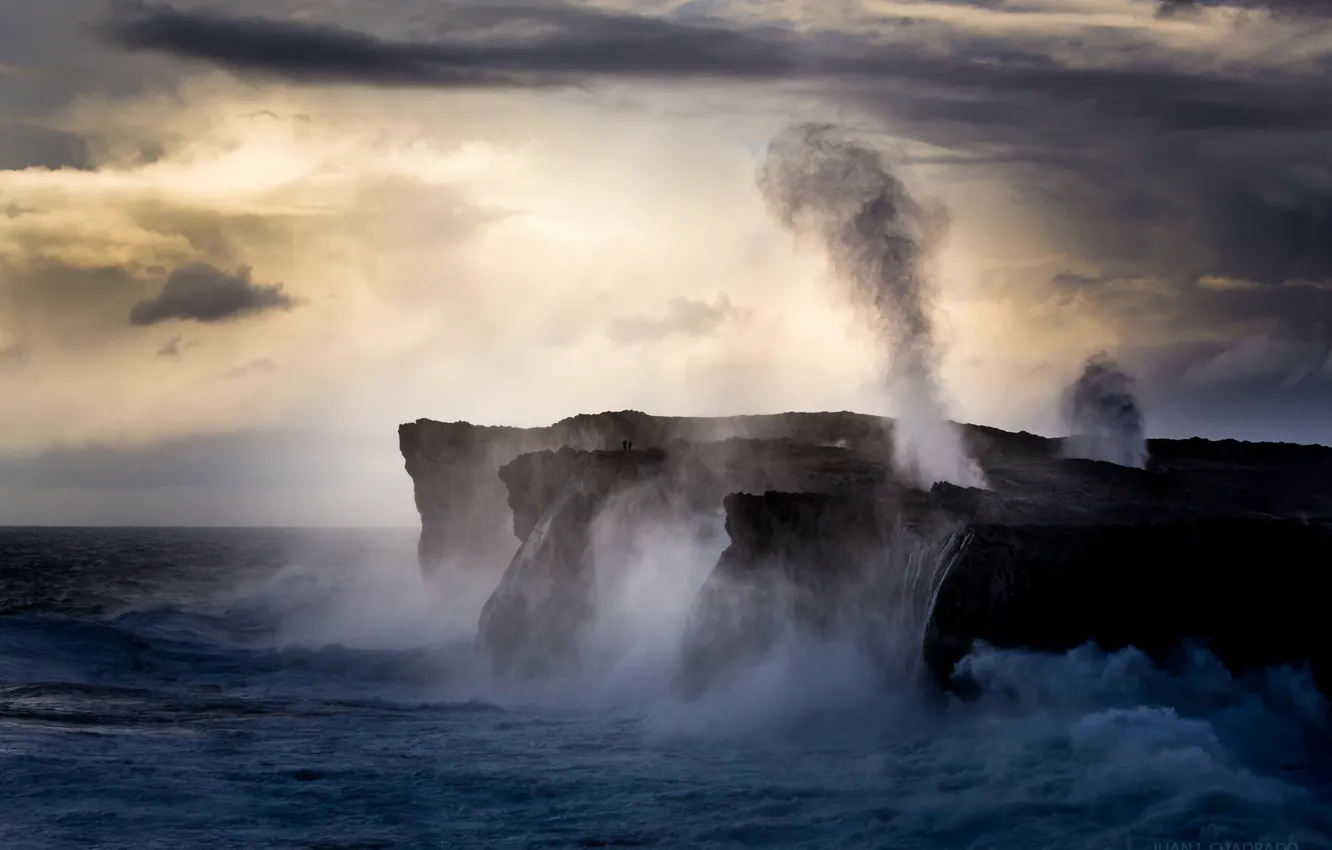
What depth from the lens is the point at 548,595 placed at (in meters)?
34.3

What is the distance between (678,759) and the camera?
22875mm

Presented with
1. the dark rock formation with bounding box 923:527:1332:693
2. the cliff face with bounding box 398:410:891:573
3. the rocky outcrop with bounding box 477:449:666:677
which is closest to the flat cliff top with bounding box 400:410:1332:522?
the cliff face with bounding box 398:410:891:573

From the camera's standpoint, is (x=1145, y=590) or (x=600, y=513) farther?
(x=600, y=513)

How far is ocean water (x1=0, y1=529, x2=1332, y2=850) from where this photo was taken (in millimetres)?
18609

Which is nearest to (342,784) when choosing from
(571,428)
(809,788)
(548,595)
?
(809,788)

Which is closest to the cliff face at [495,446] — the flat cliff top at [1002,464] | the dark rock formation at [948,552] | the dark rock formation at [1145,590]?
the flat cliff top at [1002,464]

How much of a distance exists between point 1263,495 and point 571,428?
2540 centimetres

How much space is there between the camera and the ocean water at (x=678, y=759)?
18609 mm

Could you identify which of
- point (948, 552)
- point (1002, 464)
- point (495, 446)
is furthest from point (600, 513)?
point (495, 446)

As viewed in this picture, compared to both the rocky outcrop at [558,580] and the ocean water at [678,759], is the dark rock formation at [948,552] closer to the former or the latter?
the rocky outcrop at [558,580]

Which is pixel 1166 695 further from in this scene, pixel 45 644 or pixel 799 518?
pixel 45 644

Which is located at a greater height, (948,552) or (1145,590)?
(948,552)

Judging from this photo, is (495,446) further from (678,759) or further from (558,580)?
(678,759)

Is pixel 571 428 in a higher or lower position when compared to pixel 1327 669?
higher
